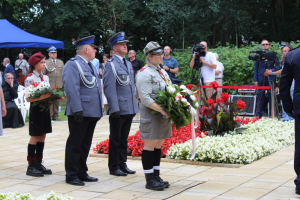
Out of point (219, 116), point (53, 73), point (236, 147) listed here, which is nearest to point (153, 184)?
point (236, 147)

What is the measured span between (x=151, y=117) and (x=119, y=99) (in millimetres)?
863

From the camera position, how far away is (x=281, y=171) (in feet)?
17.6

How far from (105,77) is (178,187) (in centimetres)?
175

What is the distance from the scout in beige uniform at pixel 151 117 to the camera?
4.51 meters

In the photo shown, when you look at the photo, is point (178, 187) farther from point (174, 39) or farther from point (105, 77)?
point (174, 39)

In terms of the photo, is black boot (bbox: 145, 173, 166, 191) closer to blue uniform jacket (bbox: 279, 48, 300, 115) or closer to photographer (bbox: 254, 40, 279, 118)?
blue uniform jacket (bbox: 279, 48, 300, 115)

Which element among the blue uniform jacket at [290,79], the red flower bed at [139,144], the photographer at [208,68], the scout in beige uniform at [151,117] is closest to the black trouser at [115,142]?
the scout in beige uniform at [151,117]

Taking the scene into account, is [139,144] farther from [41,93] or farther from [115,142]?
[41,93]

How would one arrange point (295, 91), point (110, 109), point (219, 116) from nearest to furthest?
point (295, 91), point (110, 109), point (219, 116)

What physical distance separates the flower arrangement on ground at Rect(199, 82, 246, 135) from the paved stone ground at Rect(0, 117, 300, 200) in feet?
3.94

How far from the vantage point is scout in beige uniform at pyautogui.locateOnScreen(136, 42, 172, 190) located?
178 inches

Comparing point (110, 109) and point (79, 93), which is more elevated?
point (79, 93)

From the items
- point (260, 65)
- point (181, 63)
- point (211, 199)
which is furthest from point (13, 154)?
point (181, 63)

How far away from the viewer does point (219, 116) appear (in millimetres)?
7398
